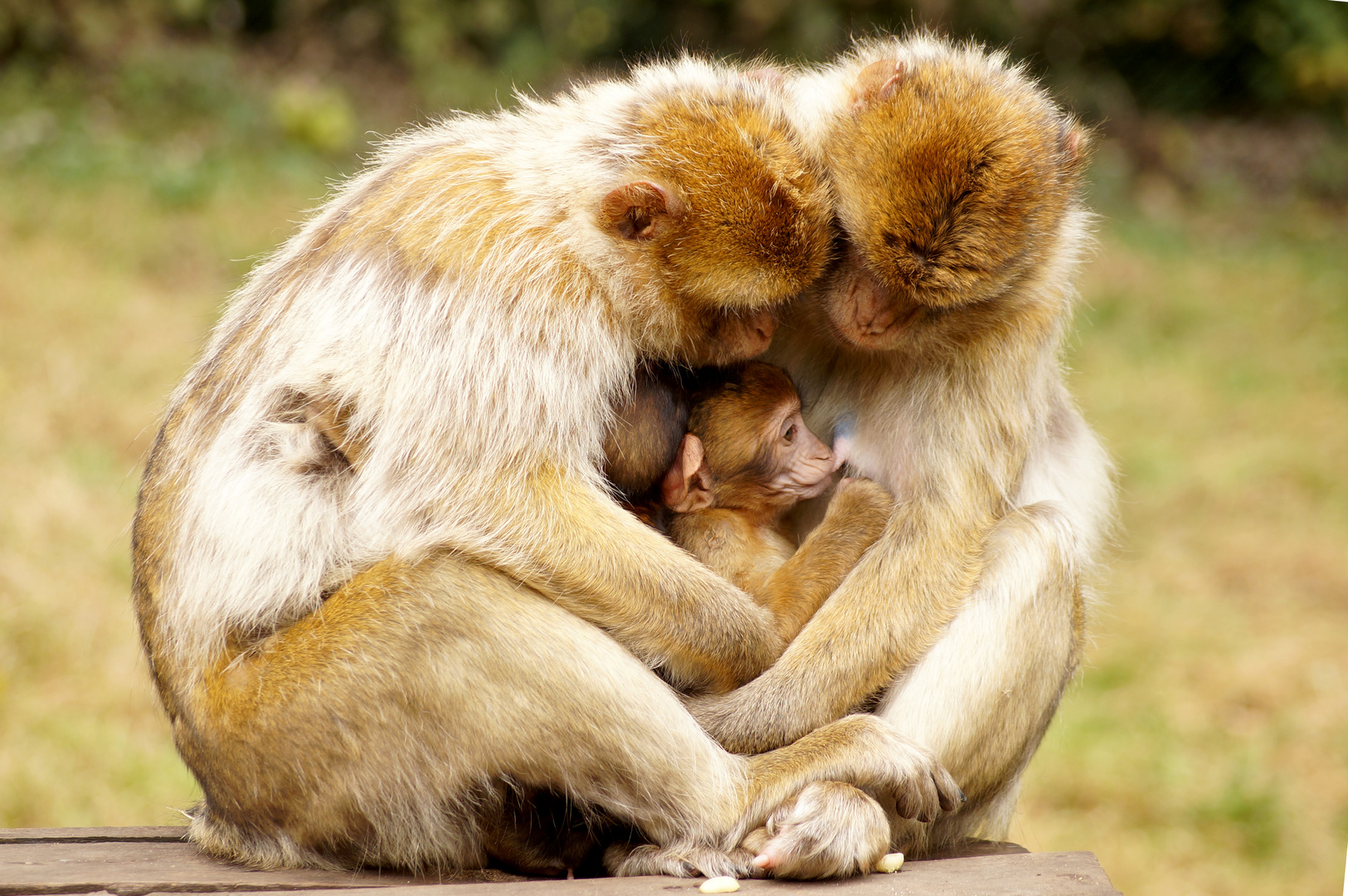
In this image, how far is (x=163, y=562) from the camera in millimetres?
3254

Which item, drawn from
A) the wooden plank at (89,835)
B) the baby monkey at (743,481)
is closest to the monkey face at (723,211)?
the baby monkey at (743,481)

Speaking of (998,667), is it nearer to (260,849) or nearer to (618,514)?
(618,514)

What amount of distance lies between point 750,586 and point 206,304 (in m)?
7.05

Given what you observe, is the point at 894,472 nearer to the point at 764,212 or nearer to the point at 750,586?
the point at 750,586

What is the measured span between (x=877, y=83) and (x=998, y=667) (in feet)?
4.88

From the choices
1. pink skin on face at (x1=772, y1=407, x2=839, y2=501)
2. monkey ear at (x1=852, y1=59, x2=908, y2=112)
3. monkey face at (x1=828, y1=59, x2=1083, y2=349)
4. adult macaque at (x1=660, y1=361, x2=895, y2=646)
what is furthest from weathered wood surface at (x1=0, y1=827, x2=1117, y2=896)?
monkey ear at (x1=852, y1=59, x2=908, y2=112)

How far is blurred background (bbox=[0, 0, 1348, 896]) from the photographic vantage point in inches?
237

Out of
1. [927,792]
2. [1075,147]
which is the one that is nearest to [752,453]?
[927,792]

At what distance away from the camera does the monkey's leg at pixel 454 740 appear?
2898 millimetres

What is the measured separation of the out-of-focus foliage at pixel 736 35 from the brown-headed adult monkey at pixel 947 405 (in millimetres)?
8777

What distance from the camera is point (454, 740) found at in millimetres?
2918

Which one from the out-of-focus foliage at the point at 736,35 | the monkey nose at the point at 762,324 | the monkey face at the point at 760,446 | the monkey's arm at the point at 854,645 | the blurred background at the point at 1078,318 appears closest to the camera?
the monkey's arm at the point at 854,645

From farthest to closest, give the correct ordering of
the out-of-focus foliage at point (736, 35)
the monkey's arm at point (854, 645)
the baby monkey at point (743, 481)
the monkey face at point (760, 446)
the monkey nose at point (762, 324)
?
the out-of-focus foliage at point (736, 35)
the monkey face at point (760, 446)
the baby monkey at point (743, 481)
the monkey nose at point (762, 324)
the monkey's arm at point (854, 645)

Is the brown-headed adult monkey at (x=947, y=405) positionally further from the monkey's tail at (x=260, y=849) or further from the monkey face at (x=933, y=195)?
the monkey's tail at (x=260, y=849)
